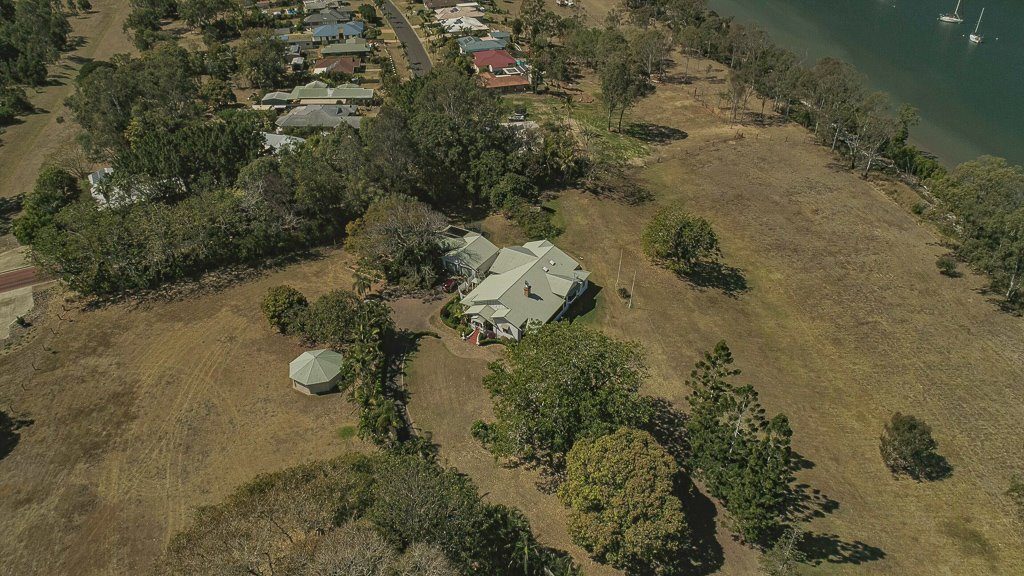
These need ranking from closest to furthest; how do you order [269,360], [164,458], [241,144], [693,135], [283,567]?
[283,567]
[164,458]
[269,360]
[241,144]
[693,135]

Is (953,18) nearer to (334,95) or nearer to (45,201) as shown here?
(334,95)

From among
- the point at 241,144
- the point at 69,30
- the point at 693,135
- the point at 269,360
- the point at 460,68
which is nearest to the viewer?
the point at 269,360

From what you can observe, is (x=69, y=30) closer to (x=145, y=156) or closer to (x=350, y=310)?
(x=145, y=156)

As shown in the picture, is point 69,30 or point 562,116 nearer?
point 562,116

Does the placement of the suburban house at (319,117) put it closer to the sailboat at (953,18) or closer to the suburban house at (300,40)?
the suburban house at (300,40)

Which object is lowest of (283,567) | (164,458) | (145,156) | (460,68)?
(164,458)

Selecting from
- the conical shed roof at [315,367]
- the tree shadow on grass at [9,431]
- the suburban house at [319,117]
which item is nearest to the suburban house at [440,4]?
the suburban house at [319,117]

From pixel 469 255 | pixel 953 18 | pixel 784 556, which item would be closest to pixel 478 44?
pixel 469 255

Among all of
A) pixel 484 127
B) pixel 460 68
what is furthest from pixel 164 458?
pixel 460 68
